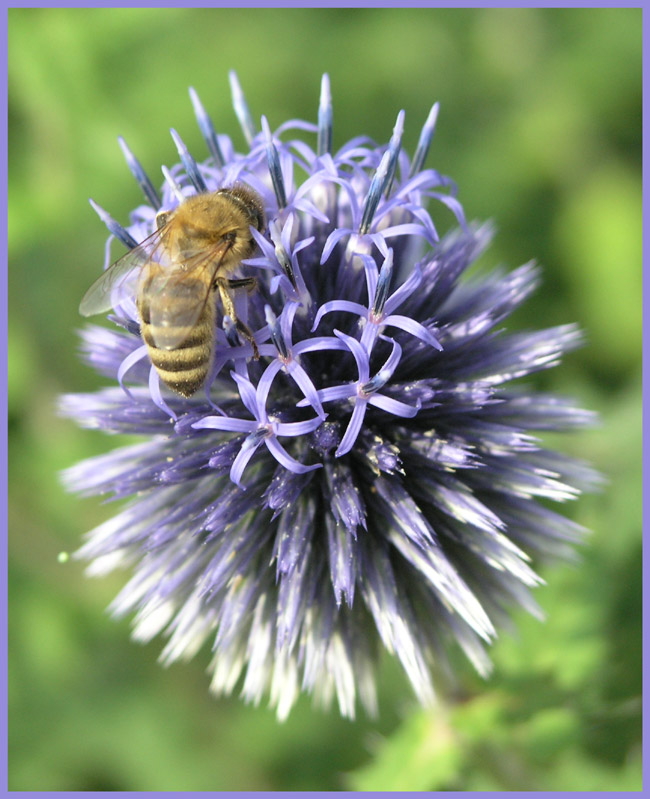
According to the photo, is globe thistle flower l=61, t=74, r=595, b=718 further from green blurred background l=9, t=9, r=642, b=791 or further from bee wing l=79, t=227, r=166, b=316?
green blurred background l=9, t=9, r=642, b=791

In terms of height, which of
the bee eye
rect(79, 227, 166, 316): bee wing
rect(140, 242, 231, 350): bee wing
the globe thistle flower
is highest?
the bee eye

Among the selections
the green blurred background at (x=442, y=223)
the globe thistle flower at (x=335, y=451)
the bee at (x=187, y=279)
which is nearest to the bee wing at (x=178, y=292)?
the bee at (x=187, y=279)

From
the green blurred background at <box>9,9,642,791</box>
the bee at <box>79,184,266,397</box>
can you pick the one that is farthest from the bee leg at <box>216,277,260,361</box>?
the green blurred background at <box>9,9,642,791</box>

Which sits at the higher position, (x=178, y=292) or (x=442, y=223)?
(x=442, y=223)

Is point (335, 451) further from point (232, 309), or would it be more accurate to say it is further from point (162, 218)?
point (162, 218)

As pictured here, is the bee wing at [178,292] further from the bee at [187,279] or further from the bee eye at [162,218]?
the bee eye at [162,218]

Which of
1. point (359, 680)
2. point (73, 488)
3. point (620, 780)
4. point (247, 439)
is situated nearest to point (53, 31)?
point (73, 488)

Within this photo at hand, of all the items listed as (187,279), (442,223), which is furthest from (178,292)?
(442,223)
